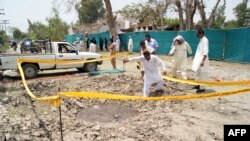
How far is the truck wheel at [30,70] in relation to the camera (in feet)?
40.9

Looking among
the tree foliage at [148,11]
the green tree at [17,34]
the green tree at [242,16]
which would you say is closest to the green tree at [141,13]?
the tree foliage at [148,11]

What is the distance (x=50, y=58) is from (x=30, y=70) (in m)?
0.98

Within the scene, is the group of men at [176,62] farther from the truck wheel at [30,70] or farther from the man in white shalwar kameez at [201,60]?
the truck wheel at [30,70]

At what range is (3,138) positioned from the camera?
521 centimetres

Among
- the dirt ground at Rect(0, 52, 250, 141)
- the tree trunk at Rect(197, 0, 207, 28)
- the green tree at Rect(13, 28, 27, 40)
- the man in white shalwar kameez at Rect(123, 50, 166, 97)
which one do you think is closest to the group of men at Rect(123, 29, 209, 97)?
the man in white shalwar kameez at Rect(123, 50, 166, 97)

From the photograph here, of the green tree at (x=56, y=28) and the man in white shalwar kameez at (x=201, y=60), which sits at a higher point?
the green tree at (x=56, y=28)

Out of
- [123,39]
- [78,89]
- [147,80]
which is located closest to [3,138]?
[147,80]

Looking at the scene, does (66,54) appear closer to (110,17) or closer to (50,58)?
(50,58)

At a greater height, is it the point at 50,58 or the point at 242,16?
the point at 242,16

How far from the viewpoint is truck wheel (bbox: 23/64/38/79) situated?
40.9ft

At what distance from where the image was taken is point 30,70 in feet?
41.2

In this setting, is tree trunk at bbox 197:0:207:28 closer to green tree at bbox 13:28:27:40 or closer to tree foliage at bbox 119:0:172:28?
tree foliage at bbox 119:0:172:28

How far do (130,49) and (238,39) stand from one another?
11759 millimetres

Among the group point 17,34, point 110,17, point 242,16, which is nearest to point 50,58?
point 110,17
